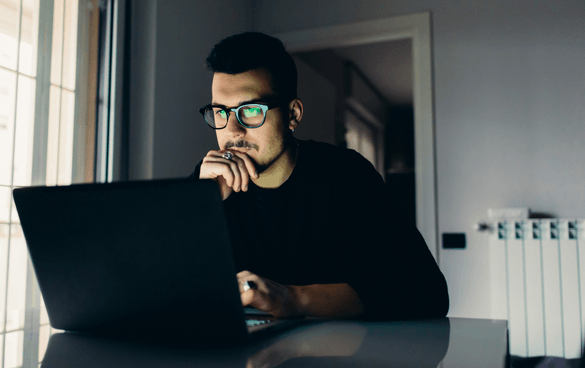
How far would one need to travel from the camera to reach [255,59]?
1236mm

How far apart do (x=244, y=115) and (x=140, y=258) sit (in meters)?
0.68

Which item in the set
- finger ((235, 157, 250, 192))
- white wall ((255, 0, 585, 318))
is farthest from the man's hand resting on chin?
white wall ((255, 0, 585, 318))

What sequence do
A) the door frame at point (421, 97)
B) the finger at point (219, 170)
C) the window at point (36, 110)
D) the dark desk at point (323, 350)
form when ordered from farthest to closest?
the door frame at point (421, 97) → the window at point (36, 110) → the finger at point (219, 170) → the dark desk at point (323, 350)

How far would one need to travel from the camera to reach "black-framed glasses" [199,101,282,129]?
1174 mm

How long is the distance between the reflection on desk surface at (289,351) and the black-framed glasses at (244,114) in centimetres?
67

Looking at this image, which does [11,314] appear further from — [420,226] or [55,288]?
[420,226]

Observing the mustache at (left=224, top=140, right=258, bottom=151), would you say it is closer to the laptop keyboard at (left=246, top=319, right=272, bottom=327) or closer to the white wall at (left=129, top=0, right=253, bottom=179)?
the laptop keyboard at (left=246, top=319, right=272, bottom=327)

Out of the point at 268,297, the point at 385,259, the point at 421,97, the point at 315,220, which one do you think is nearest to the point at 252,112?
the point at 315,220

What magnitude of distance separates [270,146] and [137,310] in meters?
0.72

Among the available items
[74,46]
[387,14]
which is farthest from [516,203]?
[74,46]

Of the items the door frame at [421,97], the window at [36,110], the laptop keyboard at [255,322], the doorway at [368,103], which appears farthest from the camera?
the doorway at [368,103]

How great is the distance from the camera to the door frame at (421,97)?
2506mm

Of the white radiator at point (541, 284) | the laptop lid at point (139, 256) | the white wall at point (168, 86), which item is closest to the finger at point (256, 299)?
the laptop lid at point (139, 256)

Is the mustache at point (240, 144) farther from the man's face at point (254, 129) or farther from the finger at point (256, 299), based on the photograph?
the finger at point (256, 299)
